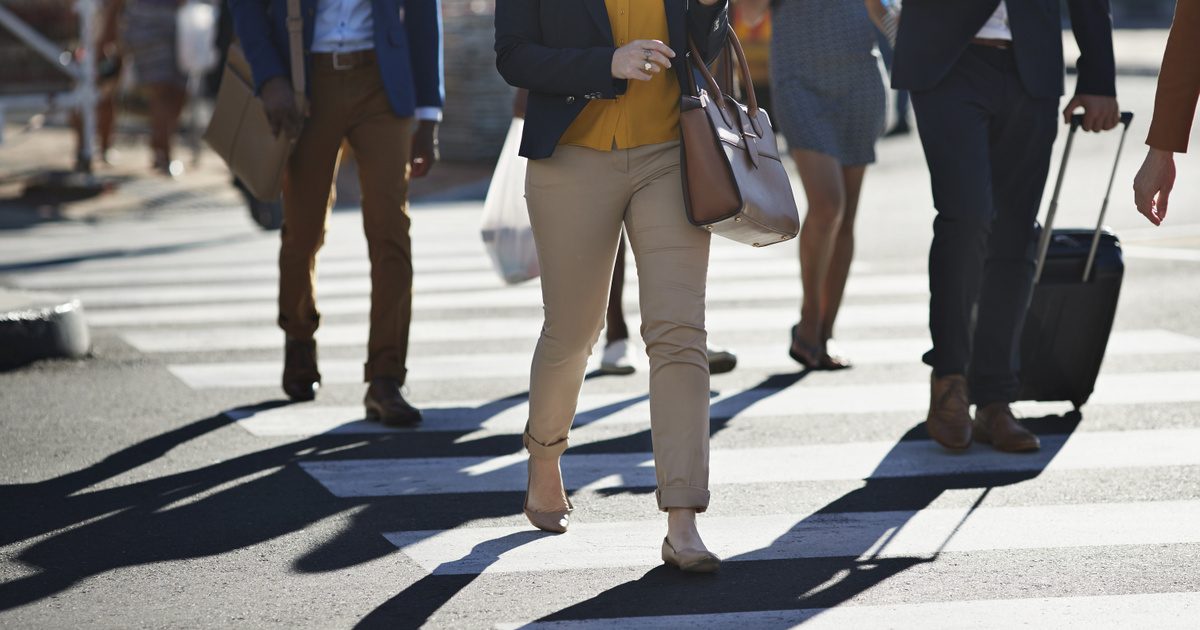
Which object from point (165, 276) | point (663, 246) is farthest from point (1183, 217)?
point (663, 246)

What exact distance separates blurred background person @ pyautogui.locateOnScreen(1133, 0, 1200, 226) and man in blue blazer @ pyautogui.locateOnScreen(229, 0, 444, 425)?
111 inches

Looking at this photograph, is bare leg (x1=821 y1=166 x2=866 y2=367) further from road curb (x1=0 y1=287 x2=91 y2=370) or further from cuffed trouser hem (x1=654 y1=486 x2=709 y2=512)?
road curb (x1=0 y1=287 x2=91 y2=370)

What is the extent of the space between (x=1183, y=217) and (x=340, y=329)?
6805 mm

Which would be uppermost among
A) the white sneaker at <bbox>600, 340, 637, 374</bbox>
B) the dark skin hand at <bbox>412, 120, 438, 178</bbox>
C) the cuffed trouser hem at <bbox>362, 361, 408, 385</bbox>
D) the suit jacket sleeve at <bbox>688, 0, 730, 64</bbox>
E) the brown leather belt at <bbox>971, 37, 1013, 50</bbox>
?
the suit jacket sleeve at <bbox>688, 0, 730, 64</bbox>

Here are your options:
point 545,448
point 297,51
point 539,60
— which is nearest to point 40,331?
point 297,51

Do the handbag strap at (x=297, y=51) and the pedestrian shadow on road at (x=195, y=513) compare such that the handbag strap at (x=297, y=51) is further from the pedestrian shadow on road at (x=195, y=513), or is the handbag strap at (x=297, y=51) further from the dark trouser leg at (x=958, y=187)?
the dark trouser leg at (x=958, y=187)

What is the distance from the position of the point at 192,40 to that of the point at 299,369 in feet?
31.2

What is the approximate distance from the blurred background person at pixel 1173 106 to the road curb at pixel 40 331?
16.2 ft

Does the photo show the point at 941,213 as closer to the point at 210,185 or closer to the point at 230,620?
the point at 230,620

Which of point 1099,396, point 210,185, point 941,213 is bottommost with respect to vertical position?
point 210,185

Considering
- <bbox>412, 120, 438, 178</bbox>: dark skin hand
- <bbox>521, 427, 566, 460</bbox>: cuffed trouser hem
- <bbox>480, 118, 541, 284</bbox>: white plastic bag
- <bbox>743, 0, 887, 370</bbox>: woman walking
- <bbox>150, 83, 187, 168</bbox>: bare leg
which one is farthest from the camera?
<bbox>150, 83, 187, 168</bbox>: bare leg

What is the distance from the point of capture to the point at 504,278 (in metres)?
6.17

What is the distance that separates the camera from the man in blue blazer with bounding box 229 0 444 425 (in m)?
6.00

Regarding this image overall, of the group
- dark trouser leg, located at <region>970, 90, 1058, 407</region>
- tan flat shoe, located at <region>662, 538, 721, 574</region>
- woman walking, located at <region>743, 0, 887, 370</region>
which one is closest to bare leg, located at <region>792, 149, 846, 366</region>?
woman walking, located at <region>743, 0, 887, 370</region>
